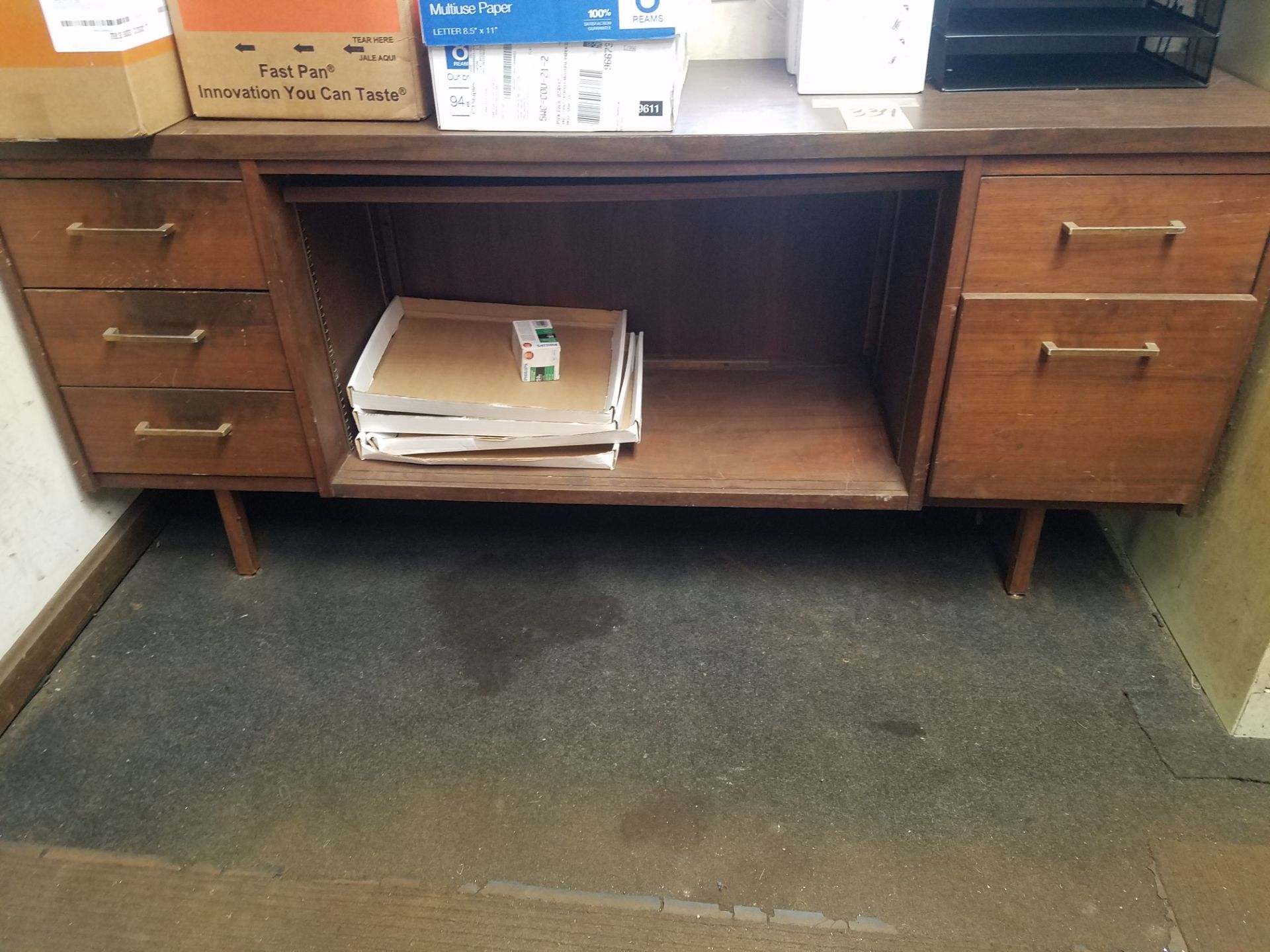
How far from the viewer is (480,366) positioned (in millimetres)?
1410

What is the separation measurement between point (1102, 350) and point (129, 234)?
3.97ft

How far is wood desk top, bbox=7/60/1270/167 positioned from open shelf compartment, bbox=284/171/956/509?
97 millimetres

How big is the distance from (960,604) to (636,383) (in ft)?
2.00

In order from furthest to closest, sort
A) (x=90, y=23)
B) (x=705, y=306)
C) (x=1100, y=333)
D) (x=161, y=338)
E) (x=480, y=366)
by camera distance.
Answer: (x=705, y=306)
(x=480, y=366)
(x=161, y=338)
(x=1100, y=333)
(x=90, y=23)

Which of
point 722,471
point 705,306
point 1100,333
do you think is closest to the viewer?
point 1100,333

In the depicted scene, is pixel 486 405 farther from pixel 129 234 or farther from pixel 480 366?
pixel 129 234

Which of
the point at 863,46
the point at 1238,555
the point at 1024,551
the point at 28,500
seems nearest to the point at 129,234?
the point at 28,500

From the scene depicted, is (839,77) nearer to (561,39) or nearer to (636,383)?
(561,39)

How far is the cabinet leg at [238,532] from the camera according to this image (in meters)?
1.38

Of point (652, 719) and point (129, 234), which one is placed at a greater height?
point (129, 234)

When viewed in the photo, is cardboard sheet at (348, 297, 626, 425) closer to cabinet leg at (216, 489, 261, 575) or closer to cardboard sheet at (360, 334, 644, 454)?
cardboard sheet at (360, 334, 644, 454)

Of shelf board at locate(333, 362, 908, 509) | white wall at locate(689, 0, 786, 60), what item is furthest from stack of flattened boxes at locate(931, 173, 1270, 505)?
white wall at locate(689, 0, 786, 60)

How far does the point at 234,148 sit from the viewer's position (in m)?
1.05

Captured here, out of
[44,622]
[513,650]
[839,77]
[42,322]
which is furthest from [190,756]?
[839,77]
